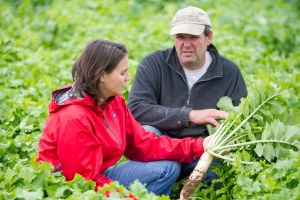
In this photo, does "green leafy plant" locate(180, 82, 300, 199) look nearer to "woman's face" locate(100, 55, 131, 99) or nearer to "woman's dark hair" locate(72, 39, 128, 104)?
"woman's face" locate(100, 55, 131, 99)

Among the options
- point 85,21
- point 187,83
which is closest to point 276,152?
point 187,83

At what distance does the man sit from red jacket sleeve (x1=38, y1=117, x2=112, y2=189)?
1.10m

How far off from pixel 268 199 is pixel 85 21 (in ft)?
23.0

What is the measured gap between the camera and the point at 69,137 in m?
4.10

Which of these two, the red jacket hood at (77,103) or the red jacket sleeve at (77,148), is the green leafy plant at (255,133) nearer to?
the red jacket sleeve at (77,148)

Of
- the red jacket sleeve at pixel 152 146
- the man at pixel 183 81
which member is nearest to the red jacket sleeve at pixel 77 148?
the red jacket sleeve at pixel 152 146

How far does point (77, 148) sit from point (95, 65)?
607 mm

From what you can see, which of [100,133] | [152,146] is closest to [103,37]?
[152,146]

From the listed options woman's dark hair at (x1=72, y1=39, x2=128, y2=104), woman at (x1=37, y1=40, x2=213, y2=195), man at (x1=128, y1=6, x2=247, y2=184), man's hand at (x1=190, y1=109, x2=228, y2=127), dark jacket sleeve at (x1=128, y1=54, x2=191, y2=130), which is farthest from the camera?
man at (x1=128, y1=6, x2=247, y2=184)

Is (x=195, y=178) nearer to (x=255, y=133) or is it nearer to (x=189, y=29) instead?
(x=255, y=133)

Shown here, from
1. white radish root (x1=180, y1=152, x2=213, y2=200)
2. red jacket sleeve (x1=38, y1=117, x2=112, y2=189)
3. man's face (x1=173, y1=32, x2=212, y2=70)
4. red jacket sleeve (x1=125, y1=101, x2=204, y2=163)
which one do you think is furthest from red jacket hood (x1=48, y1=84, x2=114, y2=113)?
man's face (x1=173, y1=32, x2=212, y2=70)

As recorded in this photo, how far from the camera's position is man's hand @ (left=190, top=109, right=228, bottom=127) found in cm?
509

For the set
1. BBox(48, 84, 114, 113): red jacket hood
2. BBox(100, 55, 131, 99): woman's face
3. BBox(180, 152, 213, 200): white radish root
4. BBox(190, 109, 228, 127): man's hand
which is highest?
BBox(100, 55, 131, 99): woman's face

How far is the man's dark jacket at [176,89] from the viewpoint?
5359mm
